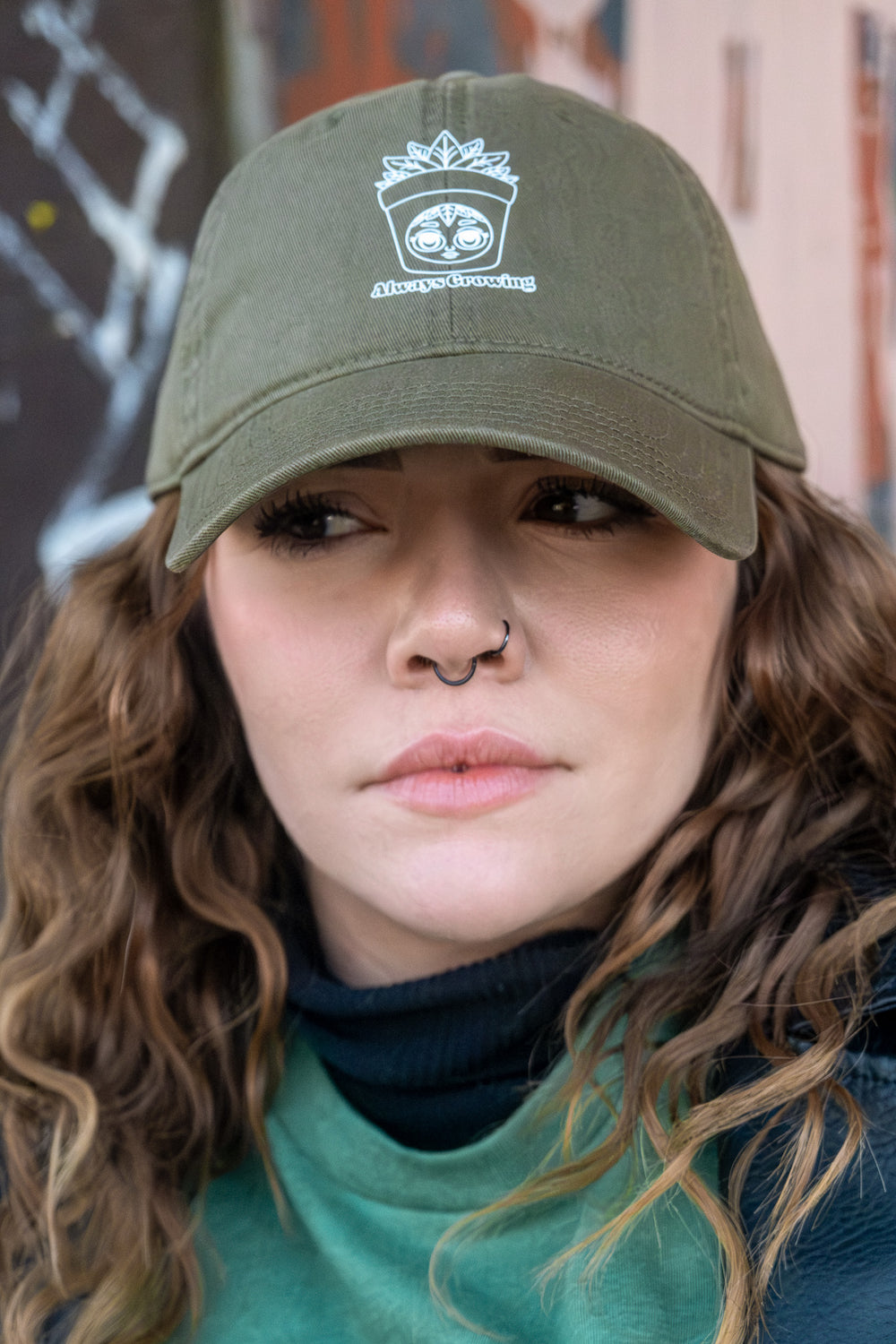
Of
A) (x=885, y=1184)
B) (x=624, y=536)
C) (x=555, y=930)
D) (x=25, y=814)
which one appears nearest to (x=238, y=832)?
(x=25, y=814)

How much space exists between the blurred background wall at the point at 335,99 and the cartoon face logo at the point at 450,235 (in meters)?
1.33

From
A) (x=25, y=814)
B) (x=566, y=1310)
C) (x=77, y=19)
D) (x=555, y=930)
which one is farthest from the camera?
(x=77, y=19)

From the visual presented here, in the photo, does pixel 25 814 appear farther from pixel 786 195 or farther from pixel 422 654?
pixel 786 195

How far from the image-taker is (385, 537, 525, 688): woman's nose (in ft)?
4.05

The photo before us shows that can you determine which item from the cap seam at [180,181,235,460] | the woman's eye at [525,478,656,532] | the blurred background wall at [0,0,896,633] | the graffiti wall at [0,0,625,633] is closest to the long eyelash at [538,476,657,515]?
the woman's eye at [525,478,656,532]

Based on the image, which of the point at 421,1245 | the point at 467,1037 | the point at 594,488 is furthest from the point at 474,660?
the point at 421,1245

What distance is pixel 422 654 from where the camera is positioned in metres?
1.25

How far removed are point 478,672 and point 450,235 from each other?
45cm

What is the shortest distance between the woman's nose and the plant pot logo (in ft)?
0.95

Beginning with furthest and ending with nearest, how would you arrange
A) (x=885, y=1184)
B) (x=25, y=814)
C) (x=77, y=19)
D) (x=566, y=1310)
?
1. (x=77, y=19)
2. (x=25, y=814)
3. (x=566, y=1310)
4. (x=885, y=1184)

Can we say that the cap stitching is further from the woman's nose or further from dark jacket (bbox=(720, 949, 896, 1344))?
dark jacket (bbox=(720, 949, 896, 1344))

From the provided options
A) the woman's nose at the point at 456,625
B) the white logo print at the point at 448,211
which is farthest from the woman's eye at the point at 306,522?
the white logo print at the point at 448,211

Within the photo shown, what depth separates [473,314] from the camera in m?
1.25

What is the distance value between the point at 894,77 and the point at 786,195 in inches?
11.6
